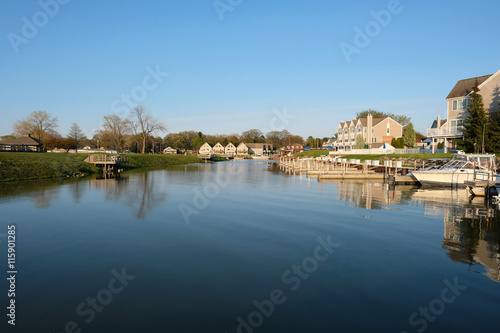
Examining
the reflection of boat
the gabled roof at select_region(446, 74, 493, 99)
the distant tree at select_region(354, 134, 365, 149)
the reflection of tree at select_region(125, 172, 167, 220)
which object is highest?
the gabled roof at select_region(446, 74, 493, 99)

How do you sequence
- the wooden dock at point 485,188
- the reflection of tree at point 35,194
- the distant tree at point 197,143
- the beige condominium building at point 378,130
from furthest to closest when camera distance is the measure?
the distant tree at point 197,143 → the beige condominium building at point 378,130 → the wooden dock at point 485,188 → the reflection of tree at point 35,194

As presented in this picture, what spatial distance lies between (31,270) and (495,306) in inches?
529

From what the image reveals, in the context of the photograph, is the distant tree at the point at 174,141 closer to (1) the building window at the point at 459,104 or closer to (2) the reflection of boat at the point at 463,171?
(1) the building window at the point at 459,104

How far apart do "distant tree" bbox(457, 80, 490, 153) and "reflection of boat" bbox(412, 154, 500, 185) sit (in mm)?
11973

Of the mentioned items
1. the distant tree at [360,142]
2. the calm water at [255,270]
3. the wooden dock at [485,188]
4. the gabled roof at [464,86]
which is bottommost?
the calm water at [255,270]

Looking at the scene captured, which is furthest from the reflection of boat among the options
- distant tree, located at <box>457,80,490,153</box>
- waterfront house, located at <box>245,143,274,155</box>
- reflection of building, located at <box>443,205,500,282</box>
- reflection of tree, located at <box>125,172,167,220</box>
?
waterfront house, located at <box>245,143,274,155</box>

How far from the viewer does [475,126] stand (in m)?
42.1

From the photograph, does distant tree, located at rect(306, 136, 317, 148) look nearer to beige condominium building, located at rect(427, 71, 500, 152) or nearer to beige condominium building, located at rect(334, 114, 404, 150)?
beige condominium building, located at rect(334, 114, 404, 150)

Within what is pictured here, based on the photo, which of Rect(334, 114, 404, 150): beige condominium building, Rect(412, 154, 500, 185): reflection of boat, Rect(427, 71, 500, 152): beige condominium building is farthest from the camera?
Rect(334, 114, 404, 150): beige condominium building

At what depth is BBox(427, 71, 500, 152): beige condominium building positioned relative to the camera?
151 ft

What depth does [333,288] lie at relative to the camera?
911 centimetres

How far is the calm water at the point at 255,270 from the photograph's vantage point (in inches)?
297

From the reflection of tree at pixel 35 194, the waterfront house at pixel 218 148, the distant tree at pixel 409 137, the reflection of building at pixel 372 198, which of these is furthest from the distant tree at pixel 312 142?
the reflection of tree at pixel 35 194

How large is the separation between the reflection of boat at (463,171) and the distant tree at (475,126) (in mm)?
11973
